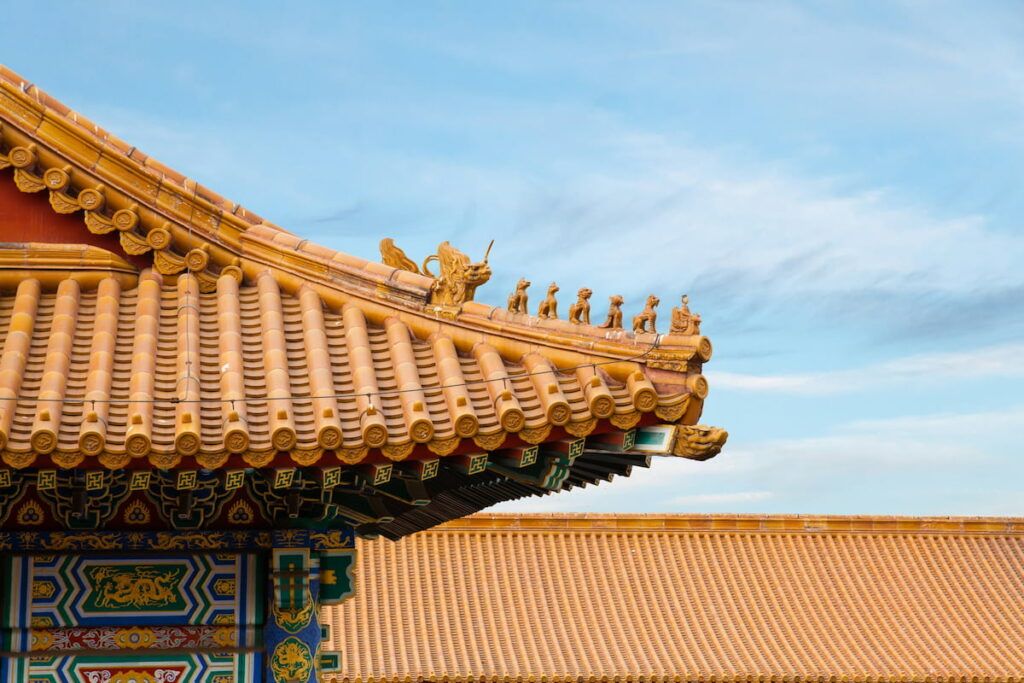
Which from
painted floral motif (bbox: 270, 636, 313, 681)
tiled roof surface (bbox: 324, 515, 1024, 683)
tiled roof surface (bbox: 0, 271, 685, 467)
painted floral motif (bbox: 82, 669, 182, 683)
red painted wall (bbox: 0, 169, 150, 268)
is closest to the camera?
tiled roof surface (bbox: 0, 271, 685, 467)

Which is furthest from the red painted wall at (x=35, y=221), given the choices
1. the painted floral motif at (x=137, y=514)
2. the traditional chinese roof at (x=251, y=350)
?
the painted floral motif at (x=137, y=514)

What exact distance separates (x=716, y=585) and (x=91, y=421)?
72.2 feet

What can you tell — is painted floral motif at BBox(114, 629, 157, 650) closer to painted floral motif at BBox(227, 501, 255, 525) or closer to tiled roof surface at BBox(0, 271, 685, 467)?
painted floral motif at BBox(227, 501, 255, 525)

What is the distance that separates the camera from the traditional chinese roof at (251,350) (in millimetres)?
7113

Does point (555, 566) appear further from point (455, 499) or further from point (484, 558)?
point (455, 499)

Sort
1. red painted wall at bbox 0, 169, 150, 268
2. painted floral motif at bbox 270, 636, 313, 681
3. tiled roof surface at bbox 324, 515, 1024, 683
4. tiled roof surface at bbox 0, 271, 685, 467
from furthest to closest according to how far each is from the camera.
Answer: tiled roof surface at bbox 324, 515, 1024, 683, red painted wall at bbox 0, 169, 150, 268, painted floral motif at bbox 270, 636, 313, 681, tiled roof surface at bbox 0, 271, 685, 467

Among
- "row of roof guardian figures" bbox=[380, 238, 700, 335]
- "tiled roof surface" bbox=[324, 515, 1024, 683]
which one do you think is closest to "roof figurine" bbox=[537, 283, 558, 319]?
"row of roof guardian figures" bbox=[380, 238, 700, 335]

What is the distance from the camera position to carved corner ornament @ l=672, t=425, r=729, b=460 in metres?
7.12

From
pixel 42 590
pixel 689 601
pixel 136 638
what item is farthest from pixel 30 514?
pixel 689 601

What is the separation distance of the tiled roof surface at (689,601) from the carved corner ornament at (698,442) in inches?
695

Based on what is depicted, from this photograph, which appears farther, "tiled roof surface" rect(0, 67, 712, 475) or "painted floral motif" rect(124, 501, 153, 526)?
"painted floral motif" rect(124, 501, 153, 526)

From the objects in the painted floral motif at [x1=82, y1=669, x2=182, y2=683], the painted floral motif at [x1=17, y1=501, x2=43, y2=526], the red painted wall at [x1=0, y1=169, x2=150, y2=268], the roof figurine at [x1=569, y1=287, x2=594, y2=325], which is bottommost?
the painted floral motif at [x1=82, y1=669, x2=182, y2=683]

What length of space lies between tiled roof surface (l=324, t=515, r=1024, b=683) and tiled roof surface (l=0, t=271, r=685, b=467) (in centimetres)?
1665

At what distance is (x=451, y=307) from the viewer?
8008 mm
